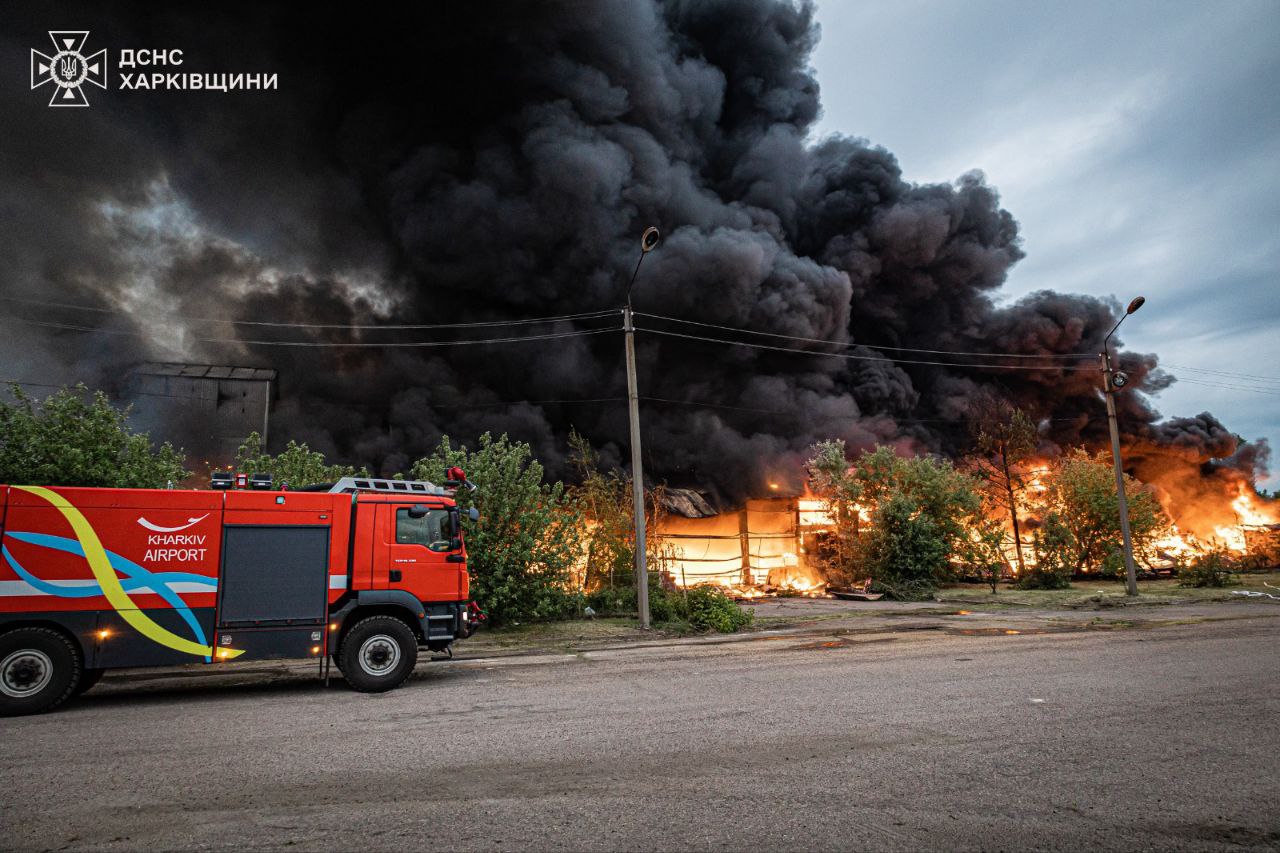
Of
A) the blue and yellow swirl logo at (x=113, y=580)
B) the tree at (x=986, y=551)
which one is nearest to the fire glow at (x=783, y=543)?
the tree at (x=986, y=551)

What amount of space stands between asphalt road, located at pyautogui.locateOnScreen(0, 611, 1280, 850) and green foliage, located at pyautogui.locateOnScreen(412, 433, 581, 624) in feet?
17.8

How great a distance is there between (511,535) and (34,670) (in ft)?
28.0

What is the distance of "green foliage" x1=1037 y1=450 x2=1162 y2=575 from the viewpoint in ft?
93.6

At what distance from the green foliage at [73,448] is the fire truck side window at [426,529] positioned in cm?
821

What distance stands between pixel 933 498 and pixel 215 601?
76.4 ft

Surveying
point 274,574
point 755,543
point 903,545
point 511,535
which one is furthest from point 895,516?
point 274,574

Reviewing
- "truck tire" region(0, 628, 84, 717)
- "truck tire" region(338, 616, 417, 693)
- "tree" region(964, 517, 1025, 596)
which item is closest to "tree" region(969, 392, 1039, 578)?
"tree" region(964, 517, 1025, 596)

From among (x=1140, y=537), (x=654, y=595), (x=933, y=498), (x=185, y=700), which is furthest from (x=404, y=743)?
(x=1140, y=537)

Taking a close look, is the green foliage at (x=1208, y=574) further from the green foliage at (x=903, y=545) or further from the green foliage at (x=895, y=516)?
the green foliage at (x=903, y=545)

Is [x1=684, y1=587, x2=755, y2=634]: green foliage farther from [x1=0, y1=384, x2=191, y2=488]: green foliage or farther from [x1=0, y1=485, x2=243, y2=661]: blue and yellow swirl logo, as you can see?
[x1=0, y1=384, x2=191, y2=488]: green foliage

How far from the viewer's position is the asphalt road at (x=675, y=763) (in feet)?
12.7

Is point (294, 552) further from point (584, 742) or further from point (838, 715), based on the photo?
point (838, 715)

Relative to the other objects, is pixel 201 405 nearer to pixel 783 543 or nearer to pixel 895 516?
pixel 783 543

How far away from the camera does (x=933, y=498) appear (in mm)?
25141
